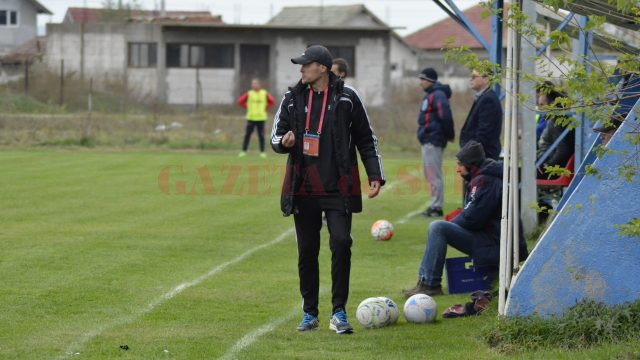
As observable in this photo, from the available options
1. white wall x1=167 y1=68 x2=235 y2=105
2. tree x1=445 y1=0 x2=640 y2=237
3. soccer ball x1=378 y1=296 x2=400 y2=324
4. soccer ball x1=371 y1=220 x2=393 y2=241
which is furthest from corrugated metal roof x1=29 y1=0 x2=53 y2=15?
tree x1=445 y1=0 x2=640 y2=237

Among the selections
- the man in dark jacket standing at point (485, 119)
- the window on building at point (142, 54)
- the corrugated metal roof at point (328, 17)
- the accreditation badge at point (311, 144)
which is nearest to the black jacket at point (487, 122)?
A: the man in dark jacket standing at point (485, 119)

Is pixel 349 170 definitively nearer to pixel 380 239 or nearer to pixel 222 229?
pixel 380 239

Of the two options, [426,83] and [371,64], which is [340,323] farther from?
[371,64]

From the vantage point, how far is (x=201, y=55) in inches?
2267

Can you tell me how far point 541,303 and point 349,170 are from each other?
1.68 meters

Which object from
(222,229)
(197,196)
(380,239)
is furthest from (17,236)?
(197,196)

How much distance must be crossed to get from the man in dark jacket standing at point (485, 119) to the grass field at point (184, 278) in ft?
4.89

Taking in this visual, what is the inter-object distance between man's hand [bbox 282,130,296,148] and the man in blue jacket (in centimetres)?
198

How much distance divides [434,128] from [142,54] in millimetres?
44438

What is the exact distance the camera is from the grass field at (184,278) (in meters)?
7.22

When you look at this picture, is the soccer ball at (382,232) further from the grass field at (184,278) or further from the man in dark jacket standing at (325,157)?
the man in dark jacket standing at (325,157)

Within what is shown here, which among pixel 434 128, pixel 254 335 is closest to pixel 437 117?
pixel 434 128

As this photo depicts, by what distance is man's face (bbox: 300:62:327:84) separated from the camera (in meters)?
7.77

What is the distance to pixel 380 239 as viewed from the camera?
13.1m
